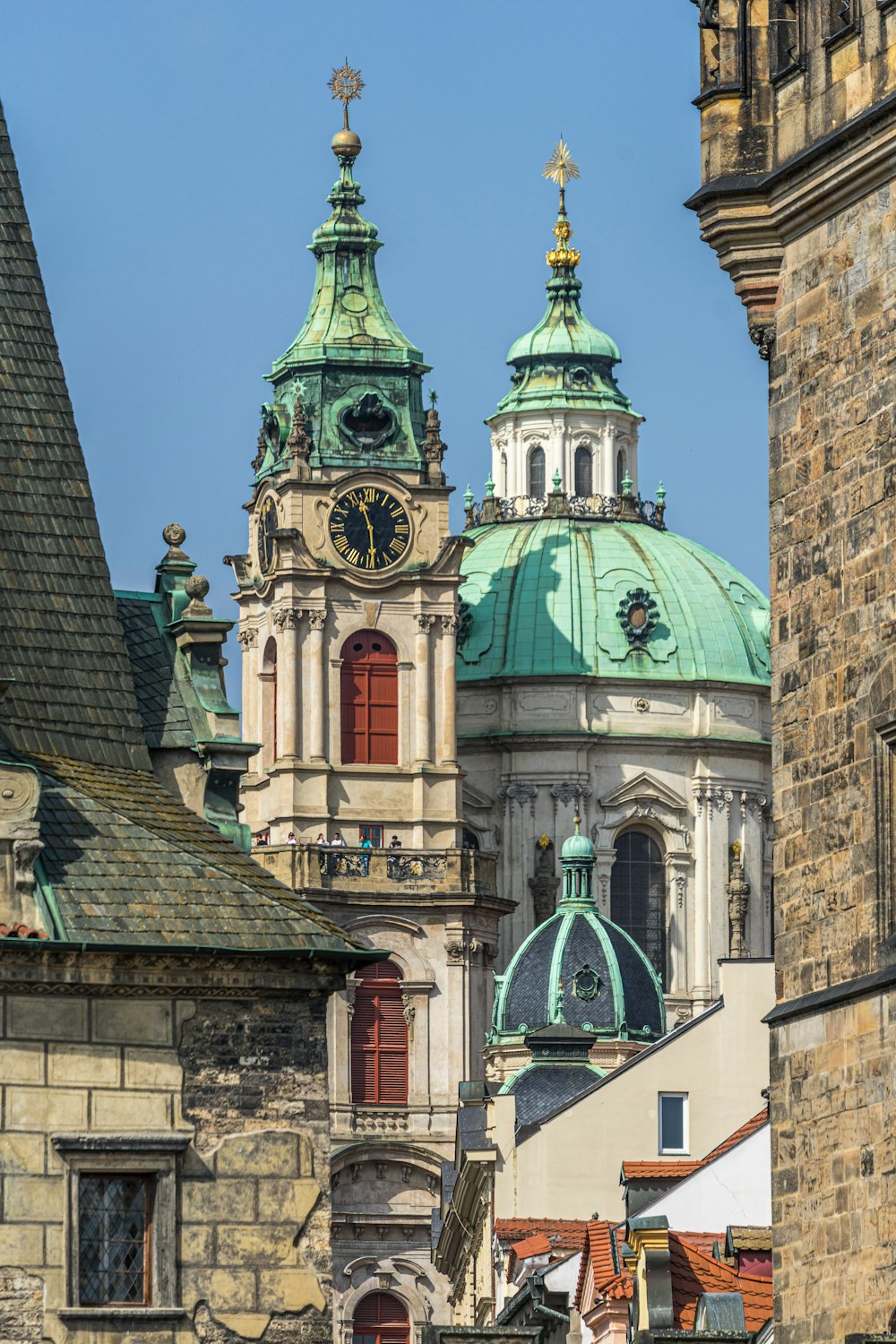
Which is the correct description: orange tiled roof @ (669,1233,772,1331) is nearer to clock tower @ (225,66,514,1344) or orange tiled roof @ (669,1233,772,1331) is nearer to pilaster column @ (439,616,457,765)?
clock tower @ (225,66,514,1344)

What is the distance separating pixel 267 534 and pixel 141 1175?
93.9 metres

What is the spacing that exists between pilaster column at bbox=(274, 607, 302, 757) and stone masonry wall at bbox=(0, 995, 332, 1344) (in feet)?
296

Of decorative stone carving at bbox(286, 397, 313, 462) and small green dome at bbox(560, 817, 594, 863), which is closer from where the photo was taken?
small green dome at bbox(560, 817, 594, 863)

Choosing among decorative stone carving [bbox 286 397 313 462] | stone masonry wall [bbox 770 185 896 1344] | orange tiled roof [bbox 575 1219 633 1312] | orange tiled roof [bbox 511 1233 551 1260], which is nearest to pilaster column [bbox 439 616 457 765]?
decorative stone carving [bbox 286 397 313 462]

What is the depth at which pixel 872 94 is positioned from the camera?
33.4 m

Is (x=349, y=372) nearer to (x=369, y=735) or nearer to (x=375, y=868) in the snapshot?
(x=369, y=735)

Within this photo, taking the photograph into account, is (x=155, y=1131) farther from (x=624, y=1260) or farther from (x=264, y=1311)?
(x=624, y=1260)

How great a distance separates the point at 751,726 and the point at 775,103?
105537 mm

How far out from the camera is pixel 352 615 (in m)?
129

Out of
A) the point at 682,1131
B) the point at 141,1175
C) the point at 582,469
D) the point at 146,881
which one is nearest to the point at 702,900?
the point at 582,469

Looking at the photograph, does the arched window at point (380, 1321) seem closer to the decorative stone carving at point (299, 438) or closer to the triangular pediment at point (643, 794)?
the triangular pediment at point (643, 794)

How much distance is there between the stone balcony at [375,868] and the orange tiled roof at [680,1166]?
53344 millimetres

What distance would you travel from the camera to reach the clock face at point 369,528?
129m

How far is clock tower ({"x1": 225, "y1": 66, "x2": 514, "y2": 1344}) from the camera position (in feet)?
387
